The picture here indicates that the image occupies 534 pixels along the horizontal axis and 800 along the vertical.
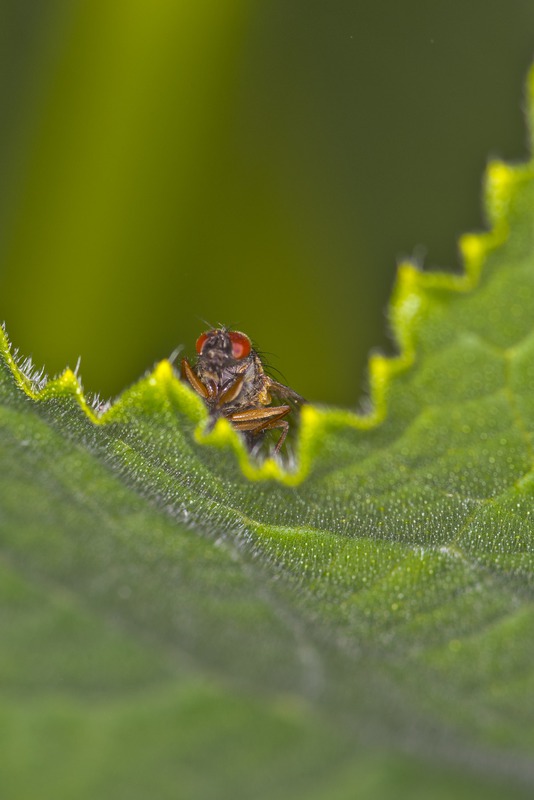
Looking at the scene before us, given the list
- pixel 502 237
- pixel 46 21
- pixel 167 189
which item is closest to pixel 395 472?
pixel 502 237

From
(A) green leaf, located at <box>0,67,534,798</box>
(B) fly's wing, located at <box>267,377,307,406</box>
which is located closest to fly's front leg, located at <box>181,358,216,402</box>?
(B) fly's wing, located at <box>267,377,307,406</box>

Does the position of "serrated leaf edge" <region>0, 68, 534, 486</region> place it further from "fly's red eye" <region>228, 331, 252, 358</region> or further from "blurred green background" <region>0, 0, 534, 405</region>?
"fly's red eye" <region>228, 331, 252, 358</region>

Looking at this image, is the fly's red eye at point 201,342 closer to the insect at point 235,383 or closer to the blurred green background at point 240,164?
the insect at point 235,383

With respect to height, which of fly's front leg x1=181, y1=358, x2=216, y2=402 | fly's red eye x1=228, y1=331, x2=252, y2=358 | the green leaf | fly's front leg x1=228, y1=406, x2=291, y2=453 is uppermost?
the green leaf

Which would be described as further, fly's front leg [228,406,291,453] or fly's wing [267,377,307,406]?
fly's wing [267,377,307,406]

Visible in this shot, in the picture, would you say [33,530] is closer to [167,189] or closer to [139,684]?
[139,684]

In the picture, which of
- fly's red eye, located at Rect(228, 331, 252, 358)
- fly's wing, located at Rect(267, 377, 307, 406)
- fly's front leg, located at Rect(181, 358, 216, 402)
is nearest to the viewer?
fly's front leg, located at Rect(181, 358, 216, 402)

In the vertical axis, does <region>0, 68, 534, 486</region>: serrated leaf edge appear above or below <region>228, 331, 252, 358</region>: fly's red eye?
above
